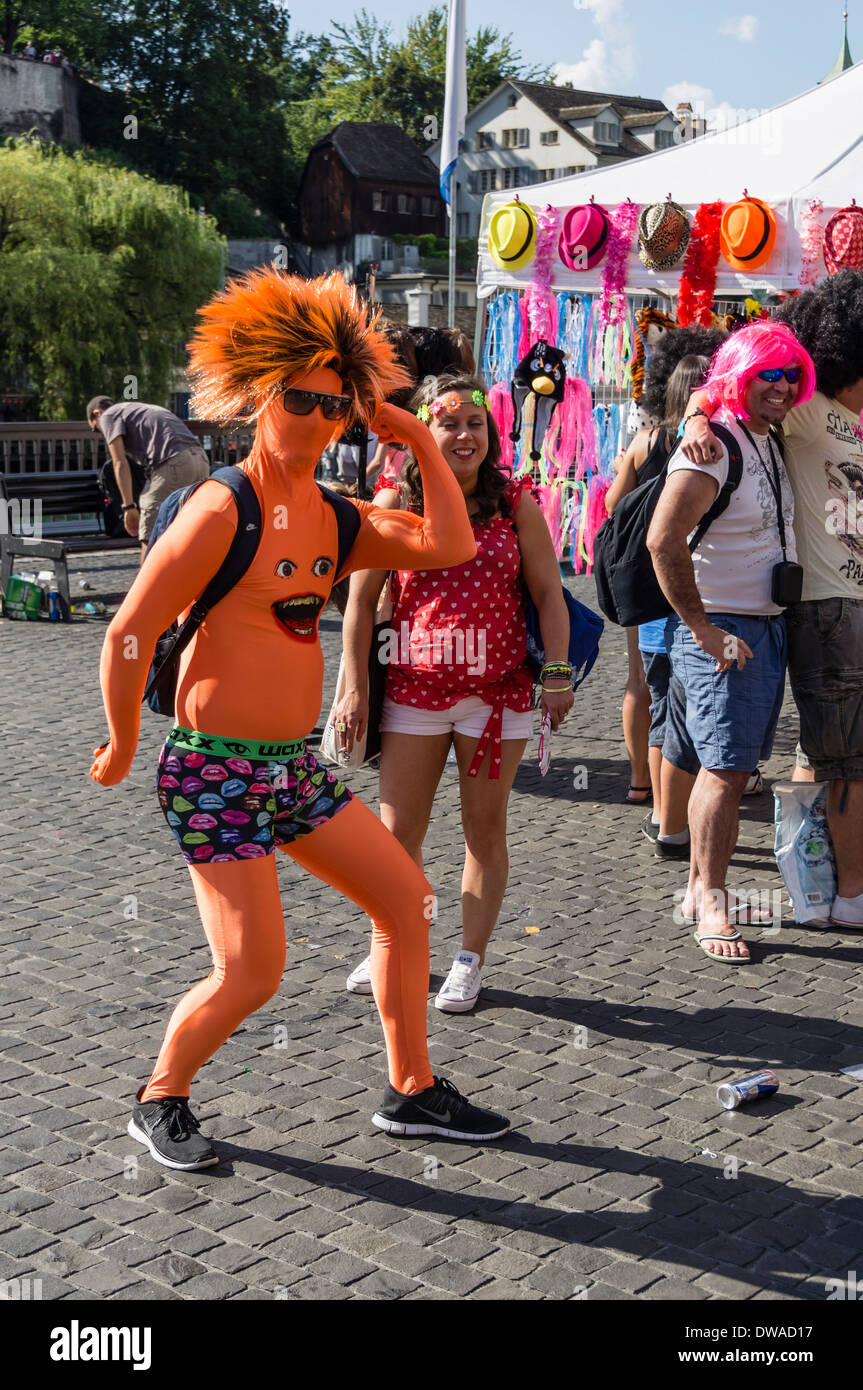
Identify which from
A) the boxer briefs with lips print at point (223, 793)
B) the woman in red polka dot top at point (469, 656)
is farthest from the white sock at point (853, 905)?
the boxer briefs with lips print at point (223, 793)

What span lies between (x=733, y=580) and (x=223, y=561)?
2195 millimetres

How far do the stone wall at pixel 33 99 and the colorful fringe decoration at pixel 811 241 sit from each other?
42.4 metres

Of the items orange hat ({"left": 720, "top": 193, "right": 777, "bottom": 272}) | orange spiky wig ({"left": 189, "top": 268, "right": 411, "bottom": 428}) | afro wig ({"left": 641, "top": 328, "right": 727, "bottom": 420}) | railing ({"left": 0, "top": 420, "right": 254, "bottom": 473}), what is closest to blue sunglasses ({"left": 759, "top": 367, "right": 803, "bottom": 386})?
afro wig ({"left": 641, "top": 328, "right": 727, "bottom": 420})

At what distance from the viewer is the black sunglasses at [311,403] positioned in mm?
3127

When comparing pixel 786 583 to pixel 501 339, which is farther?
pixel 501 339

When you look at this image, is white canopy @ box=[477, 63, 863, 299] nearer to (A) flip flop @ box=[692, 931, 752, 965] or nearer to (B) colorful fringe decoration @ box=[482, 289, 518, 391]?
(B) colorful fringe decoration @ box=[482, 289, 518, 391]

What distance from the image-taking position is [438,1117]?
354cm

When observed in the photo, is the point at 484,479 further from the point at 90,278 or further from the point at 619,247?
the point at 90,278

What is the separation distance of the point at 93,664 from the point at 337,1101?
6715mm

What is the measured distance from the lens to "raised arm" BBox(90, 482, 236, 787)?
2.99 meters

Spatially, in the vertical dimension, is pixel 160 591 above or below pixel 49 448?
below

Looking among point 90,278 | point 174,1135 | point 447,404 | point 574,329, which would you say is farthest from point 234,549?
point 90,278

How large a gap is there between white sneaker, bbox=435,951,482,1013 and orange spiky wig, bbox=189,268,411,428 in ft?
5.90
